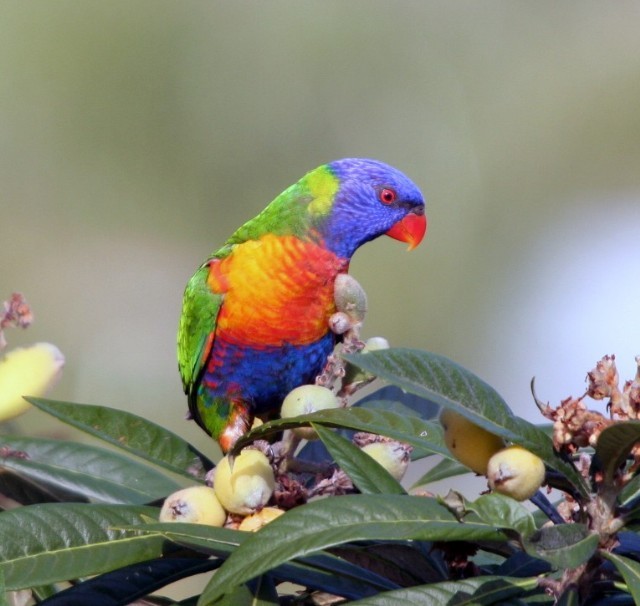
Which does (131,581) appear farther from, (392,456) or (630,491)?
(630,491)

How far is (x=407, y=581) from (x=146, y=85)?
6.85 m

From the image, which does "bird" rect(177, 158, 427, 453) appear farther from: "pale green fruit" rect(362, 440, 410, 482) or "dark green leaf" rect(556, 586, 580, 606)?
"dark green leaf" rect(556, 586, 580, 606)

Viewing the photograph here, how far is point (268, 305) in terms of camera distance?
7.38 ft

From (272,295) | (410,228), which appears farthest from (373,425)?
(410,228)

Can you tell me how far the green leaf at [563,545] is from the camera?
32.5 inches

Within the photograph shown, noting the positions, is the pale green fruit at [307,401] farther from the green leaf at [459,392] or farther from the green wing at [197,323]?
the green wing at [197,323]

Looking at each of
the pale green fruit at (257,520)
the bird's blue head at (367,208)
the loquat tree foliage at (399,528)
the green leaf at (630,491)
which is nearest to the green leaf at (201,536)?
the loquat tree foliage at (399,528)

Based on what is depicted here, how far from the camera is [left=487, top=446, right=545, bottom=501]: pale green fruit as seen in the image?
917 millimetres

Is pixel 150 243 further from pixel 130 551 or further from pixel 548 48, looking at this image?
pixel 130 551

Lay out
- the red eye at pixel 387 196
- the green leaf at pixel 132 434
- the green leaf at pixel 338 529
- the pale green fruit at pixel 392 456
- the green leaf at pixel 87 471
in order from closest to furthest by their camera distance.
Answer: the green leaf at pixel 338 529 < the pale green fruit at pixel 392 456 < the green leaf at pixel 132 434 < the green leaf at pixel 87 471 < the red eye at pixel 387 196

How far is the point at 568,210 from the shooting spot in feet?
23.0

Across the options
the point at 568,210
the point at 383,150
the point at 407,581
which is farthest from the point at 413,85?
the point at 407,581

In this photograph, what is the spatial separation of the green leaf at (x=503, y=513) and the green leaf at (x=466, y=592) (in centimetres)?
13

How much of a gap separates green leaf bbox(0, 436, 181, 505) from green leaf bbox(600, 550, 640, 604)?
2.70 ft
